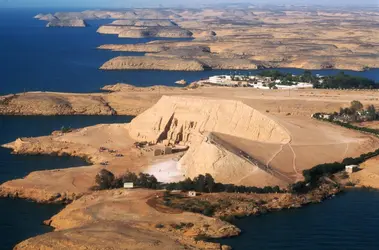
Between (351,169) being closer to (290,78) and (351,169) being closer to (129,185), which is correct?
(129,185)

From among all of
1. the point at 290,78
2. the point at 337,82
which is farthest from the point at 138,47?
the point at 337,82

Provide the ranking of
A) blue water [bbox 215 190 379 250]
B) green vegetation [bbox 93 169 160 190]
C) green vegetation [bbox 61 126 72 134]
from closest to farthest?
1. blue water [bbox 215 190 379 250]
2. green vegetation [bbox 93 169 160 190]
3. green vegetation [bbox 61 126 72 134]

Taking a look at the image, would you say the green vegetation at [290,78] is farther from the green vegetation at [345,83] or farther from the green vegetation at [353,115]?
the green vegetation at [353,115]

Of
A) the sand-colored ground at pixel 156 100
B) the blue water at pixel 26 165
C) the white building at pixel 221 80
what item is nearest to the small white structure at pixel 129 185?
the blue water at pixel 26 165

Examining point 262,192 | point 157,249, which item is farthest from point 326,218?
point 157,249

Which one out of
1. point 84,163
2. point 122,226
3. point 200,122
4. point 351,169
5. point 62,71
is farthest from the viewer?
point 62,71

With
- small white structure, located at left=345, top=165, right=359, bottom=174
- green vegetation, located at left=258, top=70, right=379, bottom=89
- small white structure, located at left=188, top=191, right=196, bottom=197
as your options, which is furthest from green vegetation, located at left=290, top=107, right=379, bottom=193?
green vegetation, located at left=258, top=70, right=379, bottom=89

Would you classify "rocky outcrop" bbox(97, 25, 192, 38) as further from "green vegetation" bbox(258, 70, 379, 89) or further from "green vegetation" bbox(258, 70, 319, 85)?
"green vegetation" bbox(258, 70, 379, 89)
